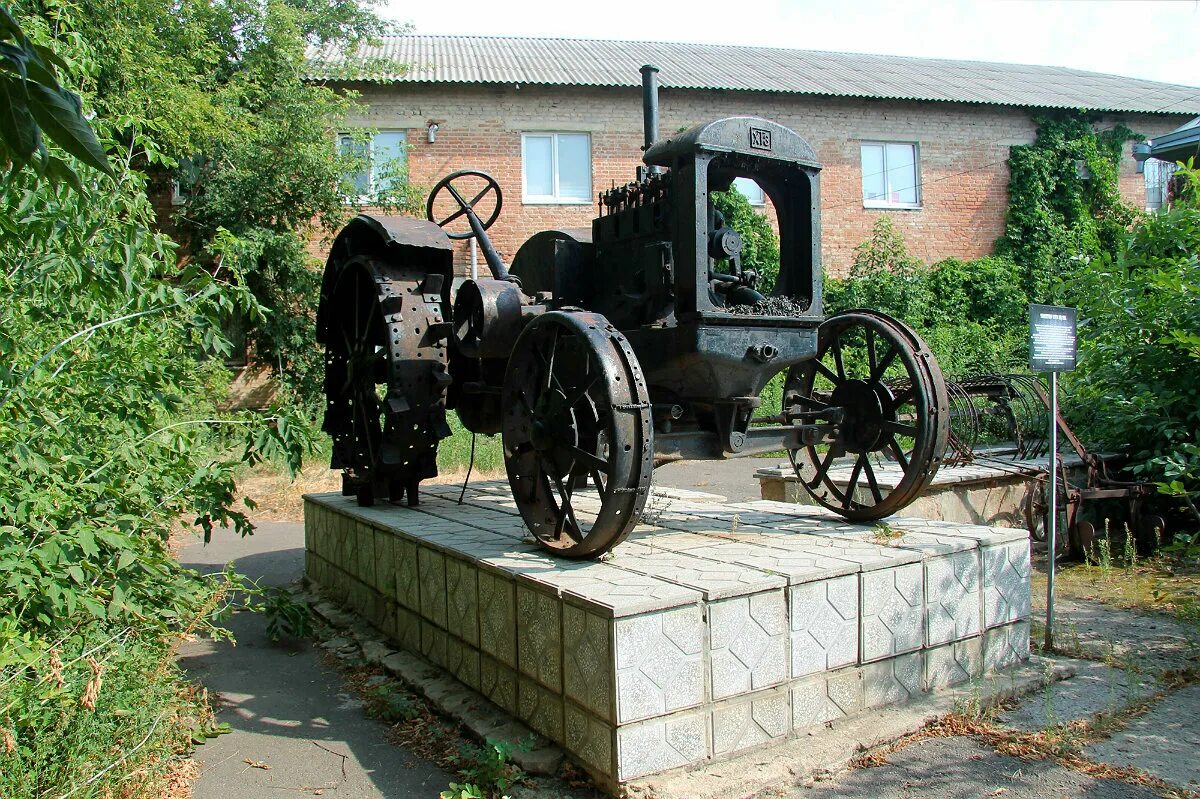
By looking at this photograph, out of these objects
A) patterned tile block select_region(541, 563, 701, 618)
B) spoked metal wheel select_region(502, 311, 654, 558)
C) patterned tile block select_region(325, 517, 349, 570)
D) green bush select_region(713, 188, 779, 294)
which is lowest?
patterned tile block select_region(325, 517, 349, 570)

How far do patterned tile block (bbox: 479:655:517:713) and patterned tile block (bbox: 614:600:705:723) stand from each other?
2.77 feet

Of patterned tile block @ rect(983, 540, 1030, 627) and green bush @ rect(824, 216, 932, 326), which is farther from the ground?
green bush @ rect(824, 216, 932, 326)

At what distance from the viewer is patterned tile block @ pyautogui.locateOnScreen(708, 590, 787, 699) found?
3334 millimetres

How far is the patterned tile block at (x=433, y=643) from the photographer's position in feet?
14.8

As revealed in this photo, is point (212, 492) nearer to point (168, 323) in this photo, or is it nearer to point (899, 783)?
point (168, 323)

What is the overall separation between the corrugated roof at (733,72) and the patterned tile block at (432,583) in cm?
1197

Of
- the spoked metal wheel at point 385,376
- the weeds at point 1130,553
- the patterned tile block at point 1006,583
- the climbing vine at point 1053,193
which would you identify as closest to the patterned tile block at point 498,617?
the spoked metal wheel at point 385,376

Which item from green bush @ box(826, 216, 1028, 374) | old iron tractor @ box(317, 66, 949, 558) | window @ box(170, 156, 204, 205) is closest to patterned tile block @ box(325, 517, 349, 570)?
old iron tractor @ box(317, 66, 949, 558)

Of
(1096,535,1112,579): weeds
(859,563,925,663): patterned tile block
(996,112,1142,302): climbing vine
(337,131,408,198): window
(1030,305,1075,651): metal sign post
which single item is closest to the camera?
(859,563,925,663): patterned tile block

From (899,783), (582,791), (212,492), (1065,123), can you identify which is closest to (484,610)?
(582,791)

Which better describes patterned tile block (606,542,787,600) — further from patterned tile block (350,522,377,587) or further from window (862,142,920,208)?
window (862,142,920,208)

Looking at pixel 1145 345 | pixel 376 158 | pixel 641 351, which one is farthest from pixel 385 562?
pixel 376 158

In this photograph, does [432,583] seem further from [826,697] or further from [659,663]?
[826,697]

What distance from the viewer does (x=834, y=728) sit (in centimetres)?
361
